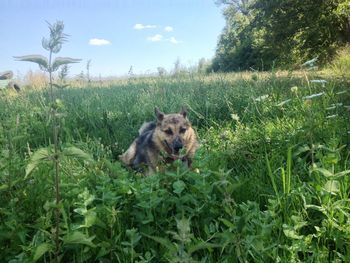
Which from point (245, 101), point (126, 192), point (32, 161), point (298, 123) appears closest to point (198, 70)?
point (245, 101)

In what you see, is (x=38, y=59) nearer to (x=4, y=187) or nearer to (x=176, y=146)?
(x=4, y=187)

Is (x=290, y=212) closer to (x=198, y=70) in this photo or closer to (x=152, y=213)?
(x=152, y=213)

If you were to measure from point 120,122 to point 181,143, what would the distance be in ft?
5.24

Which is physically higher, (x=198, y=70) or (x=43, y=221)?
(x=198, y=70)

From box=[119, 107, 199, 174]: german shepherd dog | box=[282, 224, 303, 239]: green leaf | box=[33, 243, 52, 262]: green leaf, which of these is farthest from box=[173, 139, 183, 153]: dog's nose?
box=[33, 243, 52, 262]: green leaf

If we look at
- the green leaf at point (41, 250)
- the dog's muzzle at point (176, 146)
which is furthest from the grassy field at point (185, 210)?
the dog's muzzle at point (176, 146)

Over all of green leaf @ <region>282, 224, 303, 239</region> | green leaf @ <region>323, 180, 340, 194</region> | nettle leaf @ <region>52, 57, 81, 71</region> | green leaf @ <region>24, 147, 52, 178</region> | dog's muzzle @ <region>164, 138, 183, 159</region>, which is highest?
nettle leaf @ <region>52, 57, 81, 71</region>

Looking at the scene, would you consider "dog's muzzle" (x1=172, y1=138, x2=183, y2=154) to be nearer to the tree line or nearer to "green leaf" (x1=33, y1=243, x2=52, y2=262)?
"green leaf" (x1=33, y1=243, x2=52, y2=262)

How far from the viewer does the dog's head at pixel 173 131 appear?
5434 millimetres

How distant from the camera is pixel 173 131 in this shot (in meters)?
5.59

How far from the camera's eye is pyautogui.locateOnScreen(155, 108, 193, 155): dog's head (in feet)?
17.8

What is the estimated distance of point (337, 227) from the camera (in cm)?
223

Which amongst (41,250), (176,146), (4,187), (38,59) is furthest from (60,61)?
(176,146)

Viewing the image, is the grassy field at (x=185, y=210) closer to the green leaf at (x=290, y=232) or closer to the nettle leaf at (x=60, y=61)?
the green leaf at (x=290, y=232)
